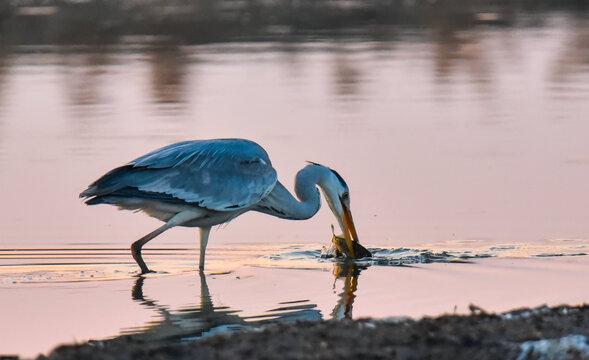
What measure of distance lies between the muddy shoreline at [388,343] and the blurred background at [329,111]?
12.6 ft

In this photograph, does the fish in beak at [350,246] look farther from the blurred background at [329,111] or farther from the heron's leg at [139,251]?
the heron's leg at [139,251]

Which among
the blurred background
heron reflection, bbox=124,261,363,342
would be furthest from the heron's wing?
heron reflection, bbox=124,261,363,342

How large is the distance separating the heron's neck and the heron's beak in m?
0.23

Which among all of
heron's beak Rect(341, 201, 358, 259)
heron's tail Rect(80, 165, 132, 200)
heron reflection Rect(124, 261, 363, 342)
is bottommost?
heron reflection Rect(124, 261, 363, 342)

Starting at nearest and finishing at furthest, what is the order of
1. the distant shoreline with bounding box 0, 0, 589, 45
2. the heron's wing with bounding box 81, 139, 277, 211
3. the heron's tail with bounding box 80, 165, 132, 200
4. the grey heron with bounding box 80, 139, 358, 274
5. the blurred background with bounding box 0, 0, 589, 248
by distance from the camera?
the heron's tail with bounding box 80, 165, 132, 200 < the grey heron with bounding box 80, 139, 358, 274 < the heron's wing with bounding box 81, 139, 277, 211 < the blurred background with bounding box 0, 0, 589, 248 < the distant shoreline with bounding box 0, 0, 589, 45

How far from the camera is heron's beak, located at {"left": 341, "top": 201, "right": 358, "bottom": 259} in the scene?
9820 mm

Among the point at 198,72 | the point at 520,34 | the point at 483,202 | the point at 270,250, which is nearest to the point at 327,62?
the point at 198,72

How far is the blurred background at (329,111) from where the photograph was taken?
11.2m

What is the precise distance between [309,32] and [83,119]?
11.1 m

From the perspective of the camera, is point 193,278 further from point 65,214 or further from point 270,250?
point 65,214

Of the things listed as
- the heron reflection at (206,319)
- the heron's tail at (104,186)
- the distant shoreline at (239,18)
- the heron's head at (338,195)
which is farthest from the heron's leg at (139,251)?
the distant shoreline at (239,18)

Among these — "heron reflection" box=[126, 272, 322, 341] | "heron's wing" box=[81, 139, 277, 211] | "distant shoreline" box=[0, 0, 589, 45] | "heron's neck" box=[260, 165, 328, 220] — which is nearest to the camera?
"heron reflection" box=[126, 272, 322, 341]

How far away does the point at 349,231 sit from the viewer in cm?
1016

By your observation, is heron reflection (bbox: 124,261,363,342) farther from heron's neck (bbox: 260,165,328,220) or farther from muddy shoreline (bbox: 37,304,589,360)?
heron's neck (bbox: 260,165,328,220)
